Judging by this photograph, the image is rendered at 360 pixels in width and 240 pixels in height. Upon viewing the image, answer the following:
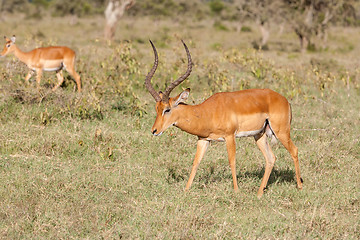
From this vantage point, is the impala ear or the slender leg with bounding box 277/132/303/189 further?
the slender leg with bounding box 277/132/303/189

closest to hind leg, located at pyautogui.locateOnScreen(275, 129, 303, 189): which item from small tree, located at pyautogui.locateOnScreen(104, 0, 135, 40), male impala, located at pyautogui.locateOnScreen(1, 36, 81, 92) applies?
male impala, located at pyautogui.locateOnScreen(1, 36, 81, 92)

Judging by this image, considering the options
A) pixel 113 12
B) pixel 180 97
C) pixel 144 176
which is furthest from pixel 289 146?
pixel 113 12

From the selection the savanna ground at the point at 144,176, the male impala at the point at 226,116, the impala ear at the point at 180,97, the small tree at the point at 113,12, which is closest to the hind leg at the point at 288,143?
the male impala at the point at 226,116

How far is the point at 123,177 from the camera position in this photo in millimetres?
5172

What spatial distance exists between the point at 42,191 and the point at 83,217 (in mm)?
670

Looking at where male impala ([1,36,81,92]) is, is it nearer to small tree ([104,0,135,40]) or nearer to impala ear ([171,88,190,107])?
impala ear ([171,88,190,107])

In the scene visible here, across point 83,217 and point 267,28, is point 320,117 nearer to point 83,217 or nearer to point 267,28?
point 83,217

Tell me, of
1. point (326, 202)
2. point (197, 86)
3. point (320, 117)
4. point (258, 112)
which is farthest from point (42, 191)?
point (197, 86)

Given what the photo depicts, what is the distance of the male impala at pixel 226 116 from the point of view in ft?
14.7

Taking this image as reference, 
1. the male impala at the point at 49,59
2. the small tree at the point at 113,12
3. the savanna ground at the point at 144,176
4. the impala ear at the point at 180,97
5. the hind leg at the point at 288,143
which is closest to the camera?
the savanna ground at the point at 144,176

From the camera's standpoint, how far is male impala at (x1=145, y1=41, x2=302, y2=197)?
449 cm

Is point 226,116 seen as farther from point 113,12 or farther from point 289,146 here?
point 113,12

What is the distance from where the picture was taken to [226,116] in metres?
4.64

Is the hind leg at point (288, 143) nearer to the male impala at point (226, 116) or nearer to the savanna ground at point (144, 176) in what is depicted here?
the male impala at point (226, 116)
